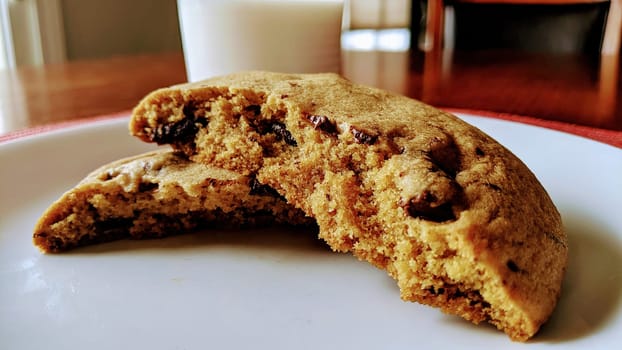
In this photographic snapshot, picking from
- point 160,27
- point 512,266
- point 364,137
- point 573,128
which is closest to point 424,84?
point 573,128

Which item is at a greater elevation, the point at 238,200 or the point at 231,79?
the point at 231,79

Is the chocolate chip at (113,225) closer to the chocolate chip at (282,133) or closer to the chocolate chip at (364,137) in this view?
the chocolate chip at (282,133)

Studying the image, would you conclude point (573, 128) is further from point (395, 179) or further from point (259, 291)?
point (259, 291)

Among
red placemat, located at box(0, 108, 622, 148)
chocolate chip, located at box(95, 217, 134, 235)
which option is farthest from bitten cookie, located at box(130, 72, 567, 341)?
red placemat, located at box(0, 108, 622, 148)

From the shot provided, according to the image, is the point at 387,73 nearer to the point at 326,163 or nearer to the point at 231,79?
the point at 231,79

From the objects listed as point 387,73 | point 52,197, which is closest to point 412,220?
point 52,197

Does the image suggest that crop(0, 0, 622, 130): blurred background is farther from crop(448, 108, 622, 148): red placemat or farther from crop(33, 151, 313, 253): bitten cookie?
crop(33, 151, 313, 253): bitten cookie
